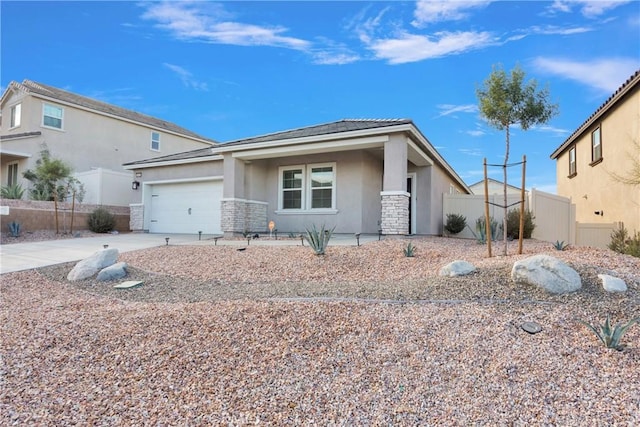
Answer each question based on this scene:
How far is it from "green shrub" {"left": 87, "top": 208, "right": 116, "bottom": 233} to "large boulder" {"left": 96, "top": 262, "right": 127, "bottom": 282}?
10413mm

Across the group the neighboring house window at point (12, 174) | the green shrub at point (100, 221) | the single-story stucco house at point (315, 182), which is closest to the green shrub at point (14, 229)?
the green shrub at point (100, 221)

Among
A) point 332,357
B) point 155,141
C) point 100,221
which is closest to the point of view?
point 332,357

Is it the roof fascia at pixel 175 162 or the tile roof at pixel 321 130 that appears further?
the roof fascia at pixel 175 162

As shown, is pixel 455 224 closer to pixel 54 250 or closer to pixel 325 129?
pixel 325 129

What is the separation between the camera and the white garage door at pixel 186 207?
1433cm

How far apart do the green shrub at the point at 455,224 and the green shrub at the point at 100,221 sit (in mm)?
14190

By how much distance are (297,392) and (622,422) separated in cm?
211

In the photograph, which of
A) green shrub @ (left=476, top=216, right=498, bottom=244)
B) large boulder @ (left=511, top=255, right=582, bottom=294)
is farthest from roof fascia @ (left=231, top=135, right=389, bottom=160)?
large boulder @ (left=511, top=255, right=582, bottom=294)

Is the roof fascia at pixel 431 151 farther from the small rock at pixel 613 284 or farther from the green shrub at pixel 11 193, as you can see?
the green shrub at pixel 11 193

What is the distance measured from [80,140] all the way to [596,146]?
2452 centimetres

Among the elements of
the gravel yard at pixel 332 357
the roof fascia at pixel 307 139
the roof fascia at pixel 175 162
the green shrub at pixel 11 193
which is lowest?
the gravel yard at pixel 332 357

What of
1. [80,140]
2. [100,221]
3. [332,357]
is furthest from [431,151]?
[80,140]

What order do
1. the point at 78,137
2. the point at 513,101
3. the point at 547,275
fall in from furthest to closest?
the point at 78,137 < the point at 513,101 < the point at 547,275

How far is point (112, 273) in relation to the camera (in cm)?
657
